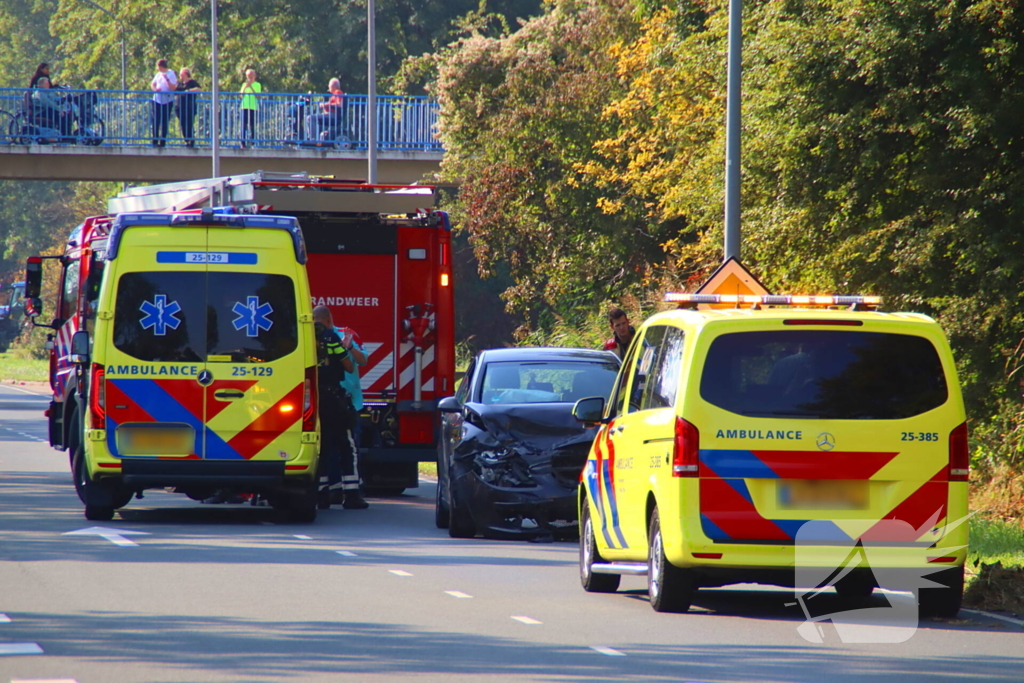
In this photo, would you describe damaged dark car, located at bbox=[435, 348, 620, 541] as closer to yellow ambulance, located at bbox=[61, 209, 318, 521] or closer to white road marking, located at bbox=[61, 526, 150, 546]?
yellow ambulance, located at bbox=[61, 209, 318, 521]

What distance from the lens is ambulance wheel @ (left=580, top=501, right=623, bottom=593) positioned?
10.6m

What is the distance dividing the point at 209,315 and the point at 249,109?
27.7m

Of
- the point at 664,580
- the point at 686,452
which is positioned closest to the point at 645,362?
the point at 686,452

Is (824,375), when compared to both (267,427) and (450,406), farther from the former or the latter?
(267,427)

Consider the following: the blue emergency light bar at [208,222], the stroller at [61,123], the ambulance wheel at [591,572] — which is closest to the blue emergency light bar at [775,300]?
the ambulance wheel at [591,572]

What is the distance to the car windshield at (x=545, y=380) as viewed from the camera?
46.0 ft

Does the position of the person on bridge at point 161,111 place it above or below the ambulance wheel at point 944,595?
above

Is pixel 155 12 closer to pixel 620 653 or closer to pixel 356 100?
pixel 356 100

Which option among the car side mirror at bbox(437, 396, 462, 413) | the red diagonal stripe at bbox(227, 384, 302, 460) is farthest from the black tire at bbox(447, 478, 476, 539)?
the red diagonal stripe at bbox(227, 384, 302, 460)

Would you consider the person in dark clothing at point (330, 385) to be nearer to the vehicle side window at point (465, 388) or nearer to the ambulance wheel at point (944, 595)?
the vehicle side window at point (465, 388)

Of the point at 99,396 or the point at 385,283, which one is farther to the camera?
the point at 385,283

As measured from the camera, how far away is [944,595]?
940 centimetres

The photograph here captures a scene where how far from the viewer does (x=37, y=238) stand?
294ft

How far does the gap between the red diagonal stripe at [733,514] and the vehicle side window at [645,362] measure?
1170 mm
